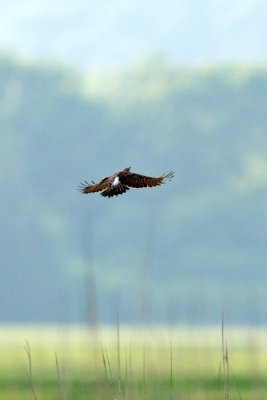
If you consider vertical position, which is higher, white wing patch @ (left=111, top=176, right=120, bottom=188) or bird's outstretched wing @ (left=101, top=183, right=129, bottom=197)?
white wing patch @ (left=111, top=176, right=120, bottom=188)

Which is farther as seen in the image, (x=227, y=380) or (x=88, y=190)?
(x=88, y=190)

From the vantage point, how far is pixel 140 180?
6.43 metres

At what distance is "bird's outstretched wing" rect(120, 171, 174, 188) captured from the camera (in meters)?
6.27

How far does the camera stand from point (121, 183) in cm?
622

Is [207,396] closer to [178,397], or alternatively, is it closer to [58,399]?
[178,397]

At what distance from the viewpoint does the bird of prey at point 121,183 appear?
20.3ft

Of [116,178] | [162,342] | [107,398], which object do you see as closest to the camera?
[107,398]

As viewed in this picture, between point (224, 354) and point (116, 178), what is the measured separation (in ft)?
6.46

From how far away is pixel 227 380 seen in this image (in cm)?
455

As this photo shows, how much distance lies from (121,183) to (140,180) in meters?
0.24

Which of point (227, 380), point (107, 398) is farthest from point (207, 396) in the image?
point (107, 398)

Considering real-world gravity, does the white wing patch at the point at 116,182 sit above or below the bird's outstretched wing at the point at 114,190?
above

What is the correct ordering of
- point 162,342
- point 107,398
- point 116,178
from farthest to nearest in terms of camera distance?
1. point 116,178
2. point 162,342
3. point 107,398

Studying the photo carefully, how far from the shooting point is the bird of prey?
20.3 ft
